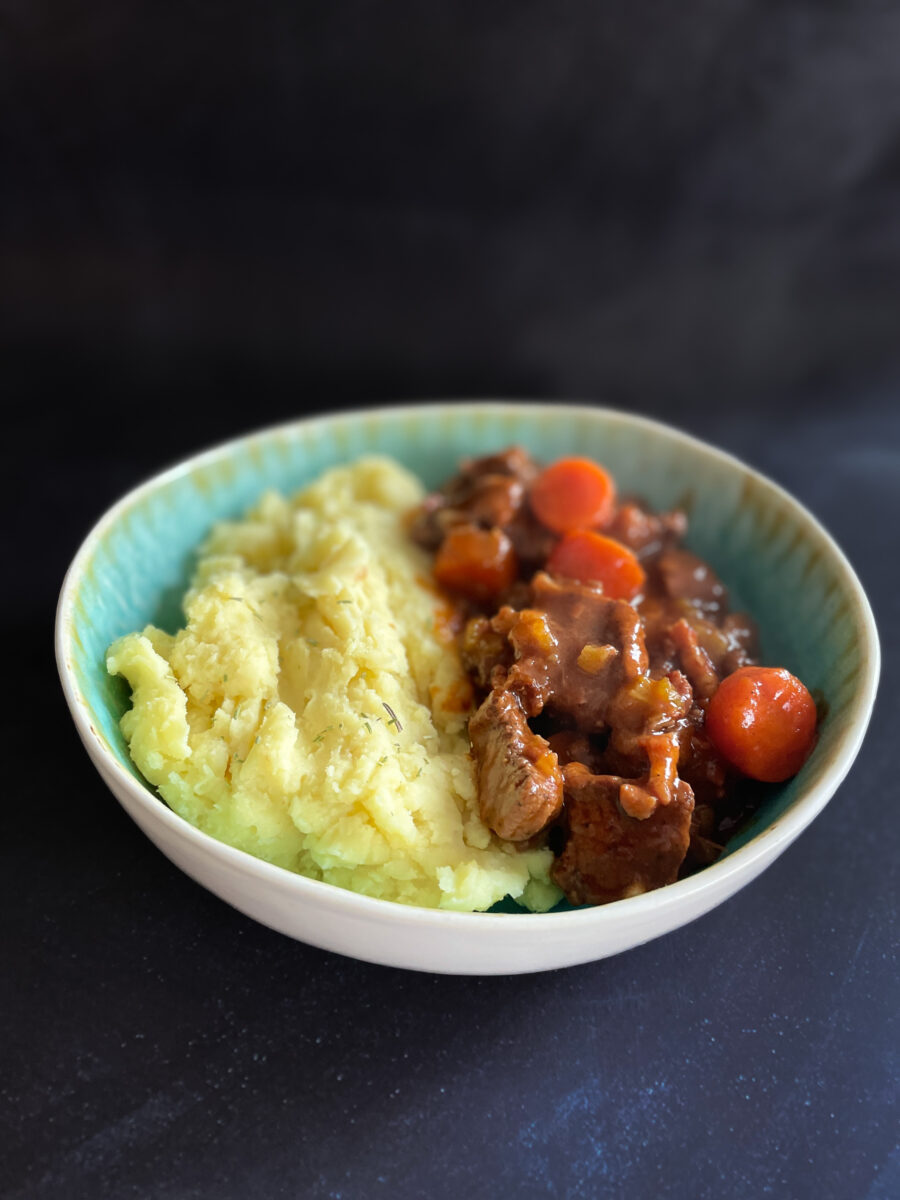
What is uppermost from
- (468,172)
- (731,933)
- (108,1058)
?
(468,172)

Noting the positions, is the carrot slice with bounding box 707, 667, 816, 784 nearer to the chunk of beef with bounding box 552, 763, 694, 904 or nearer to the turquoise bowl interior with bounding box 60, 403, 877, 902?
the turquoise bowl interior with bounding box 60, 403, 877, 902

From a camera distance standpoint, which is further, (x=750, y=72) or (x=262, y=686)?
(x=750, y=72)

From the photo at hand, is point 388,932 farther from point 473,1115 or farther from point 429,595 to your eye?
point 429,595

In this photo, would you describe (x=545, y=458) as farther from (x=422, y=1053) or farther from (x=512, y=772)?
(x=422, y=1053)

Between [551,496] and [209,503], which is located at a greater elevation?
[551,496]

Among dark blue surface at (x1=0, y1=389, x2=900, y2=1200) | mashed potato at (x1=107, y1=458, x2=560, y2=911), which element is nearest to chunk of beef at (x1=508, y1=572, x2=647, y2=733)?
mashed potato at (x1=107, y1=458, x2=560, y2=911)

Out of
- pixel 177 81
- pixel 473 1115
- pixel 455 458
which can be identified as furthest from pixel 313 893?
pixel 177 81

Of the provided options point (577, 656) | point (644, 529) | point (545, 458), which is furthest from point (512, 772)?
point (545, 458)
